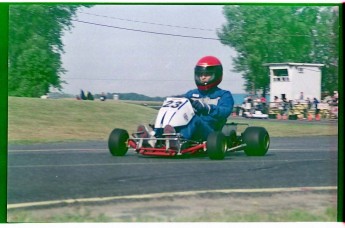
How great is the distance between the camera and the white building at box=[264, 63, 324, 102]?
9.78 m

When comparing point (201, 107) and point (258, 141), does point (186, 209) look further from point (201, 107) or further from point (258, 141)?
point (201, 107)

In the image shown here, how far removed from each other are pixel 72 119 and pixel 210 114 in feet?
5.44

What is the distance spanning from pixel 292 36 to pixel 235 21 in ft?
2.42

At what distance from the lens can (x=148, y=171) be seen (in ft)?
31.2

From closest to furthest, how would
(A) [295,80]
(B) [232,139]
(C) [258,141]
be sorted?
Result: (A) [295,80] < (C) [258,141] < (B) [232,139]

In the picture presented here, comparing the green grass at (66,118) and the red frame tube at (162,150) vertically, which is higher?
the green grass at (66,118)

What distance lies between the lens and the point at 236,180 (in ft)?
31.2

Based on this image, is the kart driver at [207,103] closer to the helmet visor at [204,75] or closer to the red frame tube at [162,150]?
the helmet visor at [204,75]

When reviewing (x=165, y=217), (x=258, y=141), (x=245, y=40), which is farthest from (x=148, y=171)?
(x=245, y=40)

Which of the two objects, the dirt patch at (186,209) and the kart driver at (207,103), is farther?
the kart driver at (207,103)

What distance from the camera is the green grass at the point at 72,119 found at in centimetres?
949

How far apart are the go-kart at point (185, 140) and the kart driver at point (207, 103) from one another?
0.06 metres

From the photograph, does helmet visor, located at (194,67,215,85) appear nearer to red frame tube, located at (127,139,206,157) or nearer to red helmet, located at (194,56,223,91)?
red helmet, located at (194,56,223,91)

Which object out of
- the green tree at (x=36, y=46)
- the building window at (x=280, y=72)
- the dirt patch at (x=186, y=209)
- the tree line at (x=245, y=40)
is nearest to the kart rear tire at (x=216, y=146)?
the tree line at (x=245, y=40)
